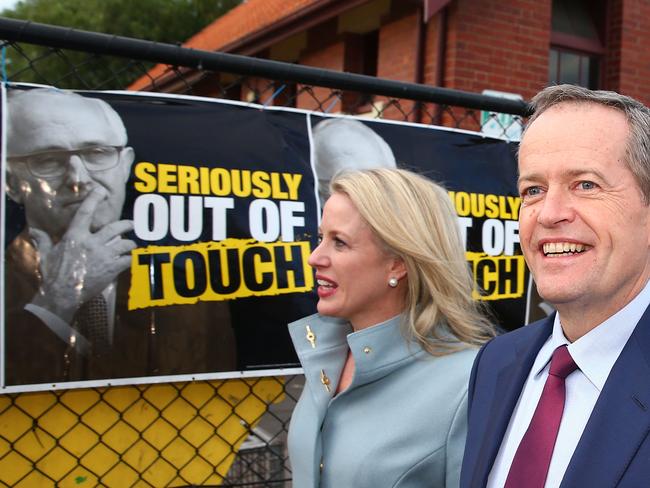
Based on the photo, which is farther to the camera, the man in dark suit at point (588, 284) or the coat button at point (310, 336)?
the coat button at point (310, 336)

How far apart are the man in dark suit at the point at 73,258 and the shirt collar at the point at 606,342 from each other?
1.38 meters

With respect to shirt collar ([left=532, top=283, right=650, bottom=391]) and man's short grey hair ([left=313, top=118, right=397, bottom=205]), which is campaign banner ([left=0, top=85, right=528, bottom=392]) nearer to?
man's short grey hair ([left=313, top=118, right=397, bottom=205])

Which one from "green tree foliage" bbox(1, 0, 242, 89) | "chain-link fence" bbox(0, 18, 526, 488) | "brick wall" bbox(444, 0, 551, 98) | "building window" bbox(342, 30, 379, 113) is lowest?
"chain-link fence" bbox(0, 18, 526, 488)

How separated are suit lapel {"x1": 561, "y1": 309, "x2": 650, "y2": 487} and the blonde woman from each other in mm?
666

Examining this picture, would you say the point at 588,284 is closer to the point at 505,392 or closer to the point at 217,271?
the point at 505,392

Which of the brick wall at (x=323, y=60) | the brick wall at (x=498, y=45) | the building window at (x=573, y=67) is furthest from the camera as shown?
the brick wall at (x=323, y=60)

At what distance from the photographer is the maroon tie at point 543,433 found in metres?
1.28

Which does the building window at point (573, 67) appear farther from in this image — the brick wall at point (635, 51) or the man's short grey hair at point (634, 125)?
the man's short grey hair at point (634, 125)

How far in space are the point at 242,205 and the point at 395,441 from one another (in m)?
1.00

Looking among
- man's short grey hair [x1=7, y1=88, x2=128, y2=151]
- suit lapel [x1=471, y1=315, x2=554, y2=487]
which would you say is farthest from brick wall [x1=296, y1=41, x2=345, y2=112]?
suit lapel [x1=471, y1=315, x2=554, y2=487]

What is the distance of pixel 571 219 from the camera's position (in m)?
1.27

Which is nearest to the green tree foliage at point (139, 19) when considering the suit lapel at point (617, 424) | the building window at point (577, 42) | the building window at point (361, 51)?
the building window at point (361, 51)

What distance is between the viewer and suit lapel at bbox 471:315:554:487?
1.42 metres

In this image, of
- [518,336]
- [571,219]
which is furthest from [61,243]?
[571,219]
